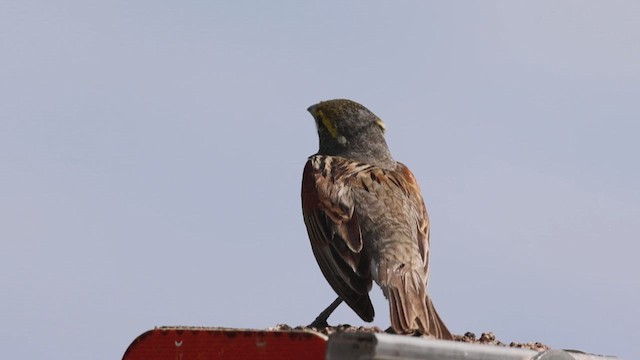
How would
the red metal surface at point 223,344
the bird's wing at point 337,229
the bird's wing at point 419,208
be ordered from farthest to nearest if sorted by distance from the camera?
the bird's wing at point 419,208, the bird's wing at point 337,229, the red metal surface at point 223,344

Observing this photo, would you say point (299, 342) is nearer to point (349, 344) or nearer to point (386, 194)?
point (349, 344)

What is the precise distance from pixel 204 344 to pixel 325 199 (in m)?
3.85

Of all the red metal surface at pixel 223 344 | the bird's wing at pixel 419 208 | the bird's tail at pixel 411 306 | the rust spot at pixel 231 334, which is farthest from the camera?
the bird's wing at pixel 419 208

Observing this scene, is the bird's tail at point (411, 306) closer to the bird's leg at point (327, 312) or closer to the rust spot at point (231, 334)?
the bird's leg at point (327, 312)

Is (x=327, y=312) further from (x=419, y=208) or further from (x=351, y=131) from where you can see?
(x=351, y=131)

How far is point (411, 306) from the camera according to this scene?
26.2 feet

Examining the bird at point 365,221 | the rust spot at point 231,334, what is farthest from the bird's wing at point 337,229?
the rust spot at point 231,334

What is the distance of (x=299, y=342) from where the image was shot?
5.15m

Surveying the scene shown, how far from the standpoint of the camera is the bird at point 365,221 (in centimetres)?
827

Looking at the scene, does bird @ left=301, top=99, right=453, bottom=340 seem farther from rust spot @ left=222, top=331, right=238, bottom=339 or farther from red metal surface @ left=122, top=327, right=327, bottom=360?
rust spot @ left=222, top=331, right=238, bottom=339

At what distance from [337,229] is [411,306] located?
1292 millimetres

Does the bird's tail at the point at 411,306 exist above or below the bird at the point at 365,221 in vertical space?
below

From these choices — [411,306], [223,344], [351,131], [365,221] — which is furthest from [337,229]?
[223,344]

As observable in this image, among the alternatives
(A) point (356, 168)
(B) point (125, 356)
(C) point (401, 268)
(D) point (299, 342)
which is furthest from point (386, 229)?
(D) point (299, 342)
